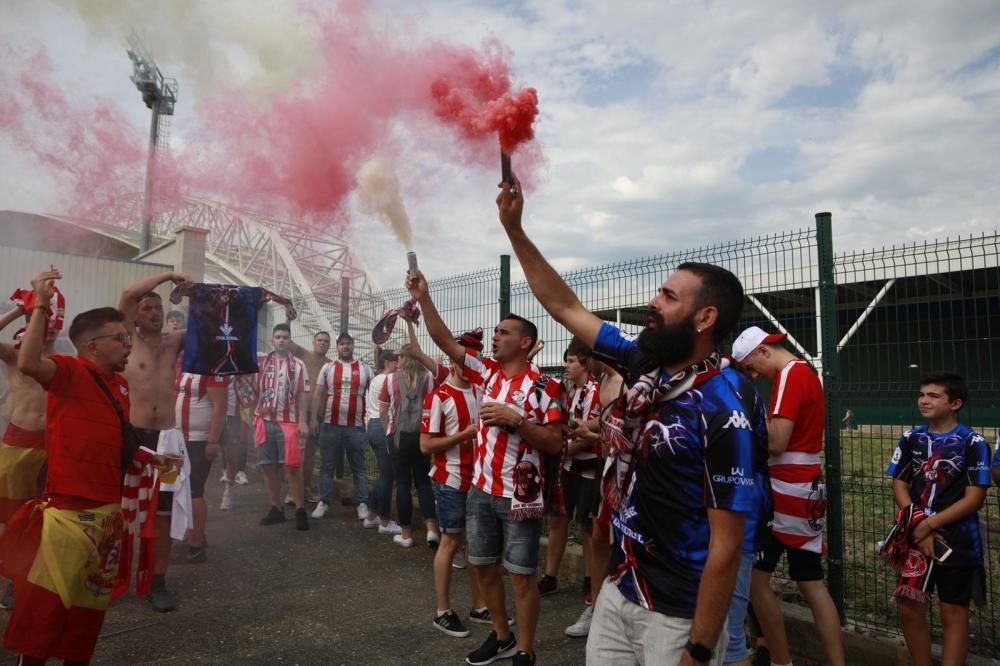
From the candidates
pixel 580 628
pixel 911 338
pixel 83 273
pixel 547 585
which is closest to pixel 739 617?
pixel 580 628

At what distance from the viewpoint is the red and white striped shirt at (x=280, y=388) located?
7.96 metres

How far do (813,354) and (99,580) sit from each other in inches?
188

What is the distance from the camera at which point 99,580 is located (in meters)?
3.53

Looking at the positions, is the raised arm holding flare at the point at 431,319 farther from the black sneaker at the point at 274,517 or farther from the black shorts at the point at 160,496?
the black sneaker at the point at 274,517

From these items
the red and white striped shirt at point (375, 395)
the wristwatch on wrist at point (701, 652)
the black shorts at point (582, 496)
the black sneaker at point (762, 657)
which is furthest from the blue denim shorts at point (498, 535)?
the red and white striped shirt at point (375, 395)

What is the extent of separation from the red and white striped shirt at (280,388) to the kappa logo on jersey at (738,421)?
22.5 feet

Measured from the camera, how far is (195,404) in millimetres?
6605

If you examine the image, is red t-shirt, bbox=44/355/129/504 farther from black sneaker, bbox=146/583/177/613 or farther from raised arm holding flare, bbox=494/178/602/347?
raised arm holding flare, bbox=494/178/602/347

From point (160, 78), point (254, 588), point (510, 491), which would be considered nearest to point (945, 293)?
point (510, 491)

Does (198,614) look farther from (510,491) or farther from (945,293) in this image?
(945,293)

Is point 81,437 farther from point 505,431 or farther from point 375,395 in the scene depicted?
point 375,395

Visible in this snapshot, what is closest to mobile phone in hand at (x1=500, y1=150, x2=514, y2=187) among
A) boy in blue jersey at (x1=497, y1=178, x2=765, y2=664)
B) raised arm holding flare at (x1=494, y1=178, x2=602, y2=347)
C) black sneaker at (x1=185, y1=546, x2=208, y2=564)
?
raised arm holding flare at (x1=494, y1=178, x2=602, y2=347)

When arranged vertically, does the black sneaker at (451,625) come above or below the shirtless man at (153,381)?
below

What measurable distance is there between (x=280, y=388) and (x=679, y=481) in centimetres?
694
